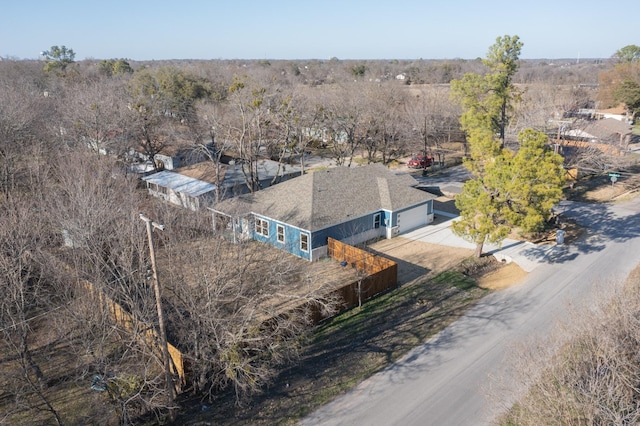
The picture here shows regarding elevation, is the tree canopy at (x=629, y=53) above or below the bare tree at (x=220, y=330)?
above

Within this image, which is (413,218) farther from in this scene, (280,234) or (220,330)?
(220,330)

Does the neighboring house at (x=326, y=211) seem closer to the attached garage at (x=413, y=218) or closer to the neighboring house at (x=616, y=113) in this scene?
the attached garage at (x=413, y=218)

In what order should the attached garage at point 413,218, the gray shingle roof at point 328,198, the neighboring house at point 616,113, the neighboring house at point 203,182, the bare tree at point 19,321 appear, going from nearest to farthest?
the bare tree at point 19,321 → the gray shingle roof at point 328,198 → the attached garage at point 413,218 → the neighboring house at point 203,182 → the neighboring house at point 616,113

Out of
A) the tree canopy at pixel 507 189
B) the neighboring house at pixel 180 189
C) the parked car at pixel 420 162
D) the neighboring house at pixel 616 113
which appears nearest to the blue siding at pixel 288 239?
the neighboring house at pixel 180 189

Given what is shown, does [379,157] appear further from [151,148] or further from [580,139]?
[151,148]

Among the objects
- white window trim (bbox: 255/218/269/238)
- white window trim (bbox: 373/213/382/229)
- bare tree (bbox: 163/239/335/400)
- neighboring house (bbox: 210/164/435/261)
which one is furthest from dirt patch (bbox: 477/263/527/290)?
white window trim (bbox: 255/218/269/238)

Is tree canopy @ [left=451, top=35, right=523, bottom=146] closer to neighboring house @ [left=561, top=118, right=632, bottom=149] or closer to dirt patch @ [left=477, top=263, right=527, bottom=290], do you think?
dirt patch @ [left=477, top=263, right=527, bottom=290]

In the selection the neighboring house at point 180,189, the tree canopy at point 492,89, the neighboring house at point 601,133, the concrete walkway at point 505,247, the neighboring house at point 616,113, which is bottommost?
the concrete walkway at point 505,247

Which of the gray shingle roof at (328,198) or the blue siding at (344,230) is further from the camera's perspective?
the gray shingle roof at (328,198)
